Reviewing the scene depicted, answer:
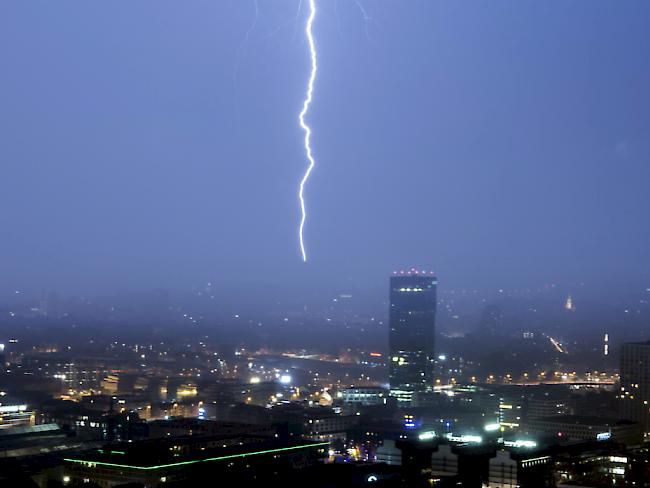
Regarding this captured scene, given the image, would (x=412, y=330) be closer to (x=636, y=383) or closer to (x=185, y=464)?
(x=636, y=383)

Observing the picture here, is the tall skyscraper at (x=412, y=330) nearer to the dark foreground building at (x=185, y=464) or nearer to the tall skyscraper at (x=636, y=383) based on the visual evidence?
the tall skyscraper at (x=636, y=383)

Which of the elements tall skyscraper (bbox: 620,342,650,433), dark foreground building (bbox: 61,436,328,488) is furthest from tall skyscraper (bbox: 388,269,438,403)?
dark foreground building (bbox: 61,436,328,488)

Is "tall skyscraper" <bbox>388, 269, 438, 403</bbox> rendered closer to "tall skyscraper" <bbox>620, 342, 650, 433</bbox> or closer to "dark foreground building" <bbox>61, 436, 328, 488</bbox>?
"tall skyscraper" <bbox>620, 342, 650, 433</bbox>

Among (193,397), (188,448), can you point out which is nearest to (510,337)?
(193,397)

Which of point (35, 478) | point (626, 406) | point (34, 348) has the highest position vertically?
point (34, 348)

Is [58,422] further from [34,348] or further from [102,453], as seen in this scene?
[34,348]

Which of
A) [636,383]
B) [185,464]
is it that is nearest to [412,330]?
[636,383]
